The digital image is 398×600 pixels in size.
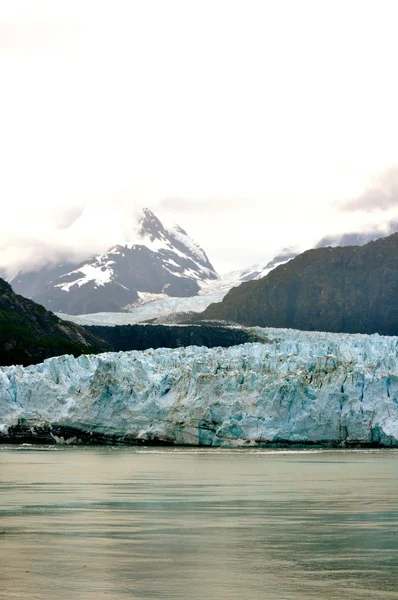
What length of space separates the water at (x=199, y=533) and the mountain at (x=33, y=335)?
85394 mm

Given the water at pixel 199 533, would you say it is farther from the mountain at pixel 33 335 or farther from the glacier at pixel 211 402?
the mountain at pixel 33 335

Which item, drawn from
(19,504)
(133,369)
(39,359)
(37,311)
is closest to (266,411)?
(133,369)

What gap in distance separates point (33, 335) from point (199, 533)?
11696 cm

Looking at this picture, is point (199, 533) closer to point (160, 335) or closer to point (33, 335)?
point (33, 335)

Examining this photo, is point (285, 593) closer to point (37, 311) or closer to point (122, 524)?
point (122, 524)

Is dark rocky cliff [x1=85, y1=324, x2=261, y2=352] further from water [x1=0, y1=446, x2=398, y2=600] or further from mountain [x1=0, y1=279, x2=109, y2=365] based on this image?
water [x1=0, y1=446, x2=398, y2=600]

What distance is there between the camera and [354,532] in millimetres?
21891

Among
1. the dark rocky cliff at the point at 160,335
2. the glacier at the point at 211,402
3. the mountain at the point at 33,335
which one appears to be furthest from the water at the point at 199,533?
the dark rocky cliff at the point at 160,335

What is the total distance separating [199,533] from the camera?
2184cm

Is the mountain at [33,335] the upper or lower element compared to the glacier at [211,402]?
upper

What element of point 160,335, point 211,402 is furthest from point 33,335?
point 211,402

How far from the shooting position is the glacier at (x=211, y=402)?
5622 cm

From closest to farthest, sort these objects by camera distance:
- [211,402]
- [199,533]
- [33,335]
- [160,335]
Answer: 1. [199,533]
2. [211,402]
3. [33,335]
4. [160,335]

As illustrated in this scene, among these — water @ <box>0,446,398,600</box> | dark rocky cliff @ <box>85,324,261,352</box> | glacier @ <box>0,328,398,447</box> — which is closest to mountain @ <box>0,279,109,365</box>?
dark rocky cliff @ <box>85,324,261,352</box>
